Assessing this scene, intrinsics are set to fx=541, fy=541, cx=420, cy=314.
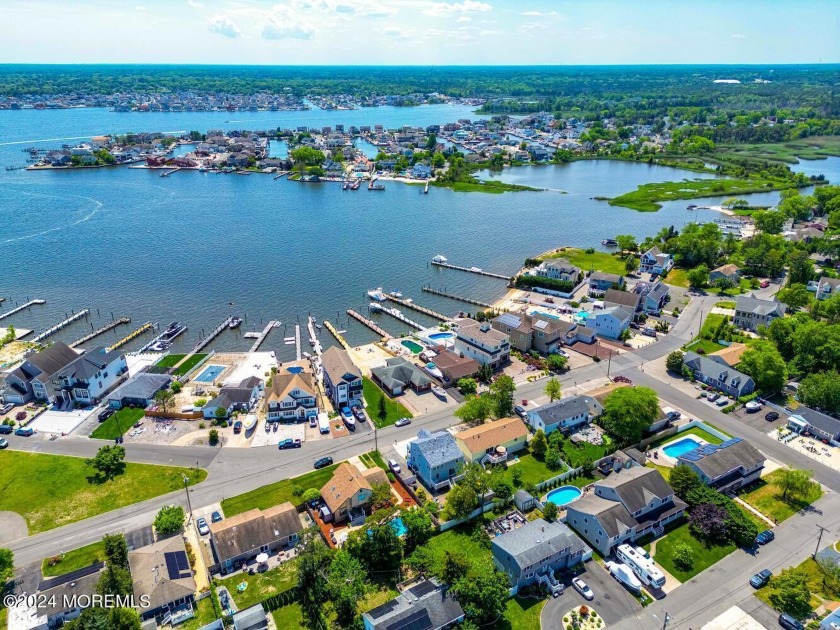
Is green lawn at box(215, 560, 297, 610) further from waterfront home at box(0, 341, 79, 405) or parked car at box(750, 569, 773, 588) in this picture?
waterfront home at box(0, 341, 79, 405)

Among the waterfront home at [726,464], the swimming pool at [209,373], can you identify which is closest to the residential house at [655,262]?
the waterfront home at [726,464]

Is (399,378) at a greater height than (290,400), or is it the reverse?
(290,400)

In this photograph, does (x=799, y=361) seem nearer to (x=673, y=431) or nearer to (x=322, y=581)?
(x=673, y=431)

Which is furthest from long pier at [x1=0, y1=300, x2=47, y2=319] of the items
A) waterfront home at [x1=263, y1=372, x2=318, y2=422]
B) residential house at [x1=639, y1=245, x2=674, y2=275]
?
residential house at [x1=639, y1=245, x2=674, y2=275]

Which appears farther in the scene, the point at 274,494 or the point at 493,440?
the point at 493,440

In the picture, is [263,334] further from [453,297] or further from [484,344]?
[484,344]

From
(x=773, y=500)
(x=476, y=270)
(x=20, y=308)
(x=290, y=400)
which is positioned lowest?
→ (x=773, y=500)

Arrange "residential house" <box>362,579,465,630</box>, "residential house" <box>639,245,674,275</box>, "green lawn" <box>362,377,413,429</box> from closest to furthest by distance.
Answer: "residential house" <box>362,579,465,630</box> < "green lawn" <box>362,377,413,429</box> < "residential house" <box>639,245,674,275</box>

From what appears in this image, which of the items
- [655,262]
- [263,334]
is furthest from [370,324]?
[655,262]
